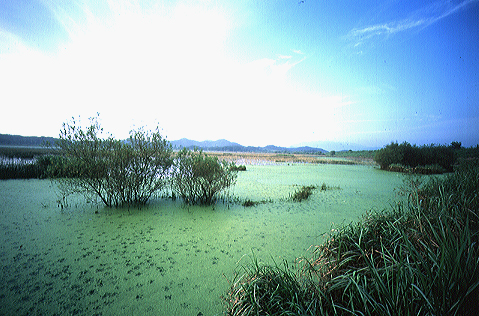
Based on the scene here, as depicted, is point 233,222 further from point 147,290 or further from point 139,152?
point 139,152

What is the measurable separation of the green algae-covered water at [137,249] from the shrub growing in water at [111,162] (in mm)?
593

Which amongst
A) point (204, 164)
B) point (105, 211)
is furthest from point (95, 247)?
point (204, 164)

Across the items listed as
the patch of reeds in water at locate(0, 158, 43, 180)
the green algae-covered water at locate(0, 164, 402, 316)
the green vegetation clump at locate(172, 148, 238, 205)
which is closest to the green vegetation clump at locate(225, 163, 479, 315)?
the green algae-covered water at locate(0, 164, 402, 316)

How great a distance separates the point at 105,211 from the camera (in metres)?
5.35

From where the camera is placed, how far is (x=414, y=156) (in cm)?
1934

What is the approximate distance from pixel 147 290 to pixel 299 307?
1.80 m

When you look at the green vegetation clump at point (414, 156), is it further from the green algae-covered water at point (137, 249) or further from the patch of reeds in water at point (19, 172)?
the patch of reeds in water at point (19, 172)

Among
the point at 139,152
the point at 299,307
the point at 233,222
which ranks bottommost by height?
the point at 233,222

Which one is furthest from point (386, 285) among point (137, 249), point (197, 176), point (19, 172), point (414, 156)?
point (414, 156)

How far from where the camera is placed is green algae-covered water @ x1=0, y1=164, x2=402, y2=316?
2.31 meters

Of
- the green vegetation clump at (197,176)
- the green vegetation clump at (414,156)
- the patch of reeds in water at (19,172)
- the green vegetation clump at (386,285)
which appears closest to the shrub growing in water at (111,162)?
the green vegetation clump at (197,176)

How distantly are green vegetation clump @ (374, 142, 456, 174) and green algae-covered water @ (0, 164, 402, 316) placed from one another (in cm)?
1575

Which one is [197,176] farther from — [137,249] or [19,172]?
[19,172]

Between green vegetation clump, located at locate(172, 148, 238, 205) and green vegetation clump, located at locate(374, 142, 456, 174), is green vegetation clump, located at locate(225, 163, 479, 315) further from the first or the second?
green vegetation clump, located at locate(374, 142, 456, 174)
